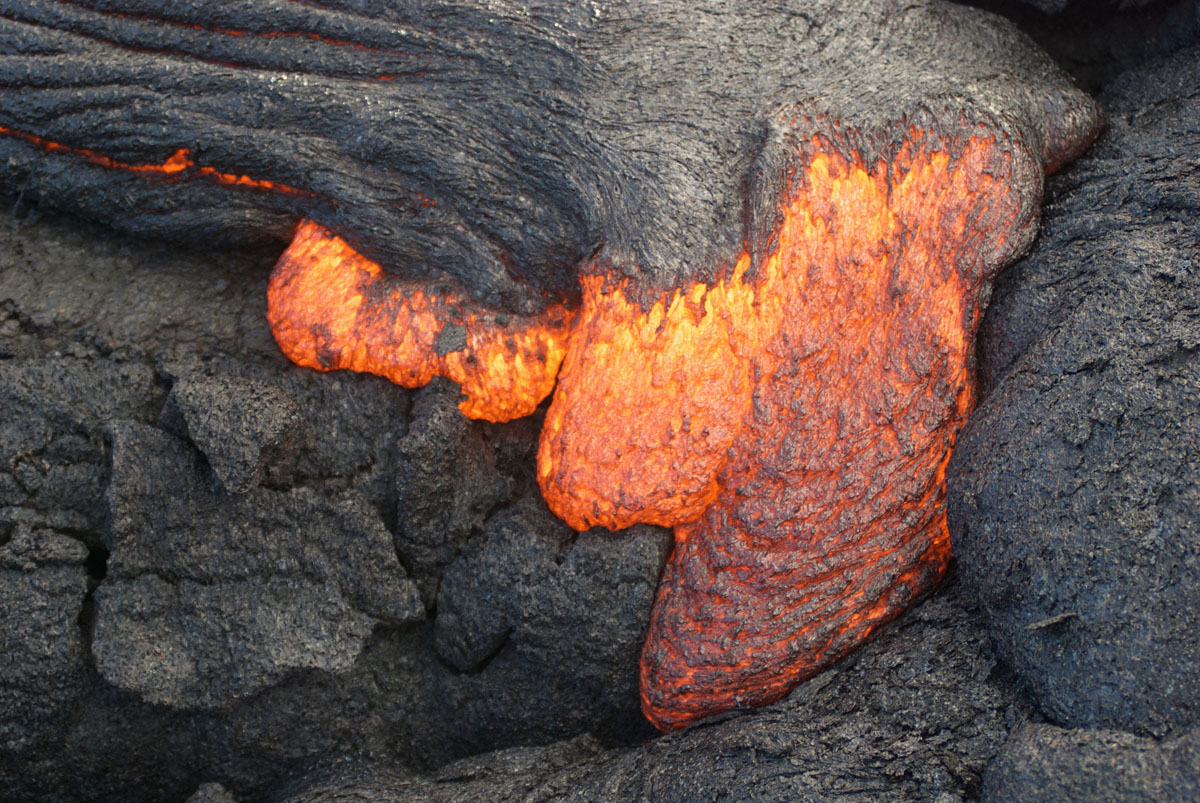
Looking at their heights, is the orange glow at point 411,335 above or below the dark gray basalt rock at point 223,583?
above

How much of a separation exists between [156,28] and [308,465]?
1.22m

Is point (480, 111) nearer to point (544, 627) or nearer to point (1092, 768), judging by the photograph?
point (544, 627)

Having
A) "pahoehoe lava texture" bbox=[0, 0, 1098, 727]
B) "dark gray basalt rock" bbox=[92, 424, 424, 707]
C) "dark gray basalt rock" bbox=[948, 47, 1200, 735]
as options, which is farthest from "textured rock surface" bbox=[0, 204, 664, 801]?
"dark gray basalt rock" bbox=[948, 47, 1200, 735]

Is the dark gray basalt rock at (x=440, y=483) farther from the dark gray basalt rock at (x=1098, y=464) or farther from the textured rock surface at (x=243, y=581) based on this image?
the dark gray basalt rock at (x=1098, y=464)

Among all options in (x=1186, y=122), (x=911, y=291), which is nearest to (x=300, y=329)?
(x=911, y=291)

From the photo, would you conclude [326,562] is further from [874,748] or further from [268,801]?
[874,748]

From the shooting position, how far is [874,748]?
6.49 ft

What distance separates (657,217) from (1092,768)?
1440 millimetres

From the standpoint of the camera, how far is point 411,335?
7.88 ft

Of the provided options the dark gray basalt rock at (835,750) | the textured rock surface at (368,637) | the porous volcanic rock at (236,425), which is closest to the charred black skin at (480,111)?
the textured rock surface at (368,637)

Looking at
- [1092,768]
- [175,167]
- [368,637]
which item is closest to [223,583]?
[368,637]

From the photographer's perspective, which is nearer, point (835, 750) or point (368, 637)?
point (835, 750)

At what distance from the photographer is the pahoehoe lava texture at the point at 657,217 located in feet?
7.23

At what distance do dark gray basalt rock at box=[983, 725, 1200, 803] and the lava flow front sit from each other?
483mm
